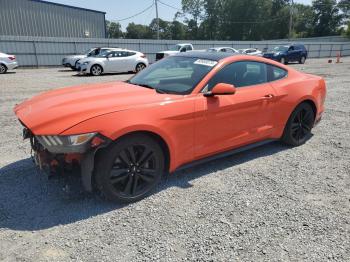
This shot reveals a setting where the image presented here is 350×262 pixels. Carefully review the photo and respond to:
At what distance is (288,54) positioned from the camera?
25812 millimetres

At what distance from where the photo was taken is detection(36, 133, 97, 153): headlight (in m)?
2.77

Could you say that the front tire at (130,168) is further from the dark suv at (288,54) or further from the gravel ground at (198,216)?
the dark suv at (288,54)

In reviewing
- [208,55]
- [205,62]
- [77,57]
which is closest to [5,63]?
[77,57]

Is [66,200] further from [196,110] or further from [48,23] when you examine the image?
[48,23]

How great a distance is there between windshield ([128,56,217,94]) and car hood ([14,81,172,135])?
24cm

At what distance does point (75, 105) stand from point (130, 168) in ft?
2.82

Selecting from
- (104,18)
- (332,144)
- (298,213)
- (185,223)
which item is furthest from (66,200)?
(104,18)

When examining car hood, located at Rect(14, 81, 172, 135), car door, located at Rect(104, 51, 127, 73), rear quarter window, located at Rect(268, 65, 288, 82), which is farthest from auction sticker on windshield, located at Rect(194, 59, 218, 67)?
car door, located at Rect(104, 51, 127, 73)

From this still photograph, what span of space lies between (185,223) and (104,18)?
117 ft

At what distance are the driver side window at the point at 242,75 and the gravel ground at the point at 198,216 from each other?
1.14m

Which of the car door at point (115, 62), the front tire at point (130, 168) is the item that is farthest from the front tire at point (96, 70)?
the front tire at point (130, 168)

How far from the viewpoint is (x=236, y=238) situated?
2.75m

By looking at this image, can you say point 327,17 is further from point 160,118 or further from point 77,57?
point 160,118

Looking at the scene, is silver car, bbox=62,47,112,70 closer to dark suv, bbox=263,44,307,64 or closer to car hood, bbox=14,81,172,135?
dark suv, bbox=263,44,307,64
